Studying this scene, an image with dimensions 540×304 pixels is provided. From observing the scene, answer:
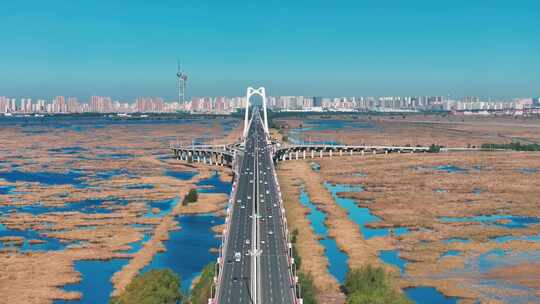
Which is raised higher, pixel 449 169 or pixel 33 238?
pixel 449 169

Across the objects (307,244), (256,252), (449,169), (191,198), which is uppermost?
(256,252)

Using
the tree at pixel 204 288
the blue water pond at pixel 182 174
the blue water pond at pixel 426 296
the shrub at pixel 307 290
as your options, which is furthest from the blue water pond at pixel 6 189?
the blue water pond at pixel 426 296

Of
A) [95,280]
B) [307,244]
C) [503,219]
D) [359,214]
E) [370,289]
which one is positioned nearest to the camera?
[370,289]

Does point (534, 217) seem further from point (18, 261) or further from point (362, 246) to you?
point (18, 261)

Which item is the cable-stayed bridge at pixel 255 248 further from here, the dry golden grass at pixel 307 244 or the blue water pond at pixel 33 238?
the blue water pond at pixel 33 238

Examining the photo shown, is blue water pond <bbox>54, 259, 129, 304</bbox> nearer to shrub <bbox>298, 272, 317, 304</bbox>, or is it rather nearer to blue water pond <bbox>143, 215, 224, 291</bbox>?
blue water pond <bbox>143, 215, 224, 291</bbox>

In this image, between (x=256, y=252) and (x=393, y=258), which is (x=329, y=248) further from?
(x=256, y=252)

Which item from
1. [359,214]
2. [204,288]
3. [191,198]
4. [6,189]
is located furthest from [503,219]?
[6,189]
